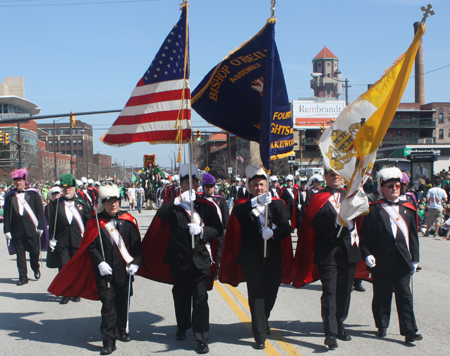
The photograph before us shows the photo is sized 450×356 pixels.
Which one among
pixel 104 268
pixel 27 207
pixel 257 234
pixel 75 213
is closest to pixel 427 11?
pixel 257 234

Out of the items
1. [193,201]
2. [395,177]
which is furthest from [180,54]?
[395,177]

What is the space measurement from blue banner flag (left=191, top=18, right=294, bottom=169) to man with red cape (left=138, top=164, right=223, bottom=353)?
93 centimetres

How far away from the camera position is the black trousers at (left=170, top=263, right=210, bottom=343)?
5336 mm

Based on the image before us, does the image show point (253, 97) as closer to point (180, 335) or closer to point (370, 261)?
point (370, 261)

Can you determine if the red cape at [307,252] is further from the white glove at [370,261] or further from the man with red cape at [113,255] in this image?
the man with red cape at [113,255]

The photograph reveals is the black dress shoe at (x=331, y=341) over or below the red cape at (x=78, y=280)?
below

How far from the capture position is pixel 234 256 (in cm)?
592

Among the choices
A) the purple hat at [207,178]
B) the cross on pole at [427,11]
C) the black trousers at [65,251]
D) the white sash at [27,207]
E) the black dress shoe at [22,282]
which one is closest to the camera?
the cross on pole at [427,11]

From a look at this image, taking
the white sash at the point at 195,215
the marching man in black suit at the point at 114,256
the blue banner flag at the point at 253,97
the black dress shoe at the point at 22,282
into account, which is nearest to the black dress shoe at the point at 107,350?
the marching man in black suit at the point at 114,256

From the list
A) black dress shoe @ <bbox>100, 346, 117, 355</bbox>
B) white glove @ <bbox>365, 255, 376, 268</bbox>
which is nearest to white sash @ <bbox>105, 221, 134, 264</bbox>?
black dress shoe @ <bbox>100, 346, 117, 355</bbox>

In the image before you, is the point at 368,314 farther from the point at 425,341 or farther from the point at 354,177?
the point at 354,177

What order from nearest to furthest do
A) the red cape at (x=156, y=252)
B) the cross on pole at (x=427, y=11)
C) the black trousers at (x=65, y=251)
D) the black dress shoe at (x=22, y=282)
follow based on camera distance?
the cross on pole at (x=427, y=11) → the red cape at (x=156, y=252) → the black trousers at (x=65, y=251) → the black dress shoe at (x=22, y=282)

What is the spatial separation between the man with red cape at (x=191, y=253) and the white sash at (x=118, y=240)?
420mm

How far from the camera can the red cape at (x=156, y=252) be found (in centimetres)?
616
